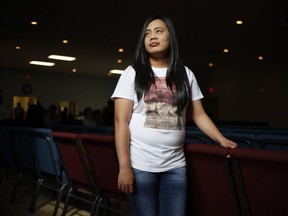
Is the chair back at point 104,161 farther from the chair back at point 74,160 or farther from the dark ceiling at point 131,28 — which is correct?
the dark ceiling at point 131,28

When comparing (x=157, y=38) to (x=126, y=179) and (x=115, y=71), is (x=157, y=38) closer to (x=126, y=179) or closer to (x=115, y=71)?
(x=126, y=179)

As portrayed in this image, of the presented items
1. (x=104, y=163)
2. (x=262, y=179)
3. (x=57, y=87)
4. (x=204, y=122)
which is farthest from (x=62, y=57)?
(x=262, y=179)

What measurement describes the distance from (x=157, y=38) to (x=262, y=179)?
677 millimetres

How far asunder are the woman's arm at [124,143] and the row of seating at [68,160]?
0.52 meters

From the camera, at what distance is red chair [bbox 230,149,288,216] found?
1259 millimetres

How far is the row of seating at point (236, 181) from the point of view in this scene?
1.29 m

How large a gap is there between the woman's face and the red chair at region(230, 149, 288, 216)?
496 mm

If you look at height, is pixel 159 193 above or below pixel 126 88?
below

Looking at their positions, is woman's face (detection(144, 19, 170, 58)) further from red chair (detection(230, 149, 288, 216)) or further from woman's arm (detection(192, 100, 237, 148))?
red chair (detection(230, 149, 288, 216))

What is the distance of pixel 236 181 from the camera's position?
4.72ft

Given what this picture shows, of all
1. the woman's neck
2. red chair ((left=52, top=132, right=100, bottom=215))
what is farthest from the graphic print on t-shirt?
red chair ((left=52, top=132, right=100, bottom=215))

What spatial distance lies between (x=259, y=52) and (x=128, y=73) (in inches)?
423

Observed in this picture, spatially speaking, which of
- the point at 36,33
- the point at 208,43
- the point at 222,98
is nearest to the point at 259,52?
the point at 208,43

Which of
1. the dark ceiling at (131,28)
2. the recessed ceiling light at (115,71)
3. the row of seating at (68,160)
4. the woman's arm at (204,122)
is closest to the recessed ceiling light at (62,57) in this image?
the dark ceiling at (131,28)
